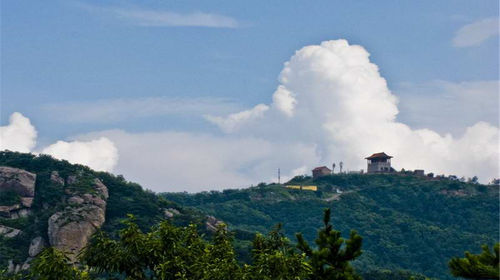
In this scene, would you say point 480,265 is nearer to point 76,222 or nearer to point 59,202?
point 76,222

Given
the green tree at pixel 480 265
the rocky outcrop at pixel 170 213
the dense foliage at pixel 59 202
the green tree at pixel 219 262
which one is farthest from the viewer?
the rocky outcrop at pixel 170 213

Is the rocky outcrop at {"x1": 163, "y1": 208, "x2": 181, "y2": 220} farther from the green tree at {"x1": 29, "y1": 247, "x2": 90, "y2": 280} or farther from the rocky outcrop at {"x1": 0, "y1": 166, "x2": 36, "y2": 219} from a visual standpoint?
the green tree at {"x1": 29, "y1": 247, "x2": 90, "y2": 280}

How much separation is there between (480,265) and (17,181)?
108 meters

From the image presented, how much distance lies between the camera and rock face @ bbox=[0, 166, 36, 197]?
114562mm

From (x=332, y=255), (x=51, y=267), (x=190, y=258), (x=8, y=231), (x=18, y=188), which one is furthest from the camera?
(x=18, y=188)

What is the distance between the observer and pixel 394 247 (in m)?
181

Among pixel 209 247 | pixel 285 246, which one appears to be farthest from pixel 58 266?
pixel 285 246

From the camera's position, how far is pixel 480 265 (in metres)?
21.2

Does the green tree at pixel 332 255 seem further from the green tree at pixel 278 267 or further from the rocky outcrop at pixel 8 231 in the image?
the rocky outcrop at pixel 8 231

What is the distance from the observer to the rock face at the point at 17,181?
4510 inches

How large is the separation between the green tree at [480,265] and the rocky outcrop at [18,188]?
101m

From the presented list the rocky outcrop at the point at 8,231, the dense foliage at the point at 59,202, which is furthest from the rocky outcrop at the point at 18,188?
the rocky outcrop at the point at 8,231

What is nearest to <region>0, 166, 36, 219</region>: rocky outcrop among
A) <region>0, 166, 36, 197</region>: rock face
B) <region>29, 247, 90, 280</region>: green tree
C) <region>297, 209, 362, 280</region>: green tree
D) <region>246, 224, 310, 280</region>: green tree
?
<region>0, 166, 36, 197</region>: rock face

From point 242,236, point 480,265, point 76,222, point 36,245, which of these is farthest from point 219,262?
point 242,236
